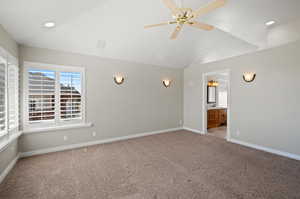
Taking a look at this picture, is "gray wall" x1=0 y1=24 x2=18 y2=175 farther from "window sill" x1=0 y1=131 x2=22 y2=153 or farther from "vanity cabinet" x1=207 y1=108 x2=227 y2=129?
"vanity cabinet" x1=207 y1=108 x2=227 y2=129

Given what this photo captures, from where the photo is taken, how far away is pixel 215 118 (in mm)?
6250

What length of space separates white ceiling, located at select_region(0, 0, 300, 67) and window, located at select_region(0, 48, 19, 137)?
0.63m

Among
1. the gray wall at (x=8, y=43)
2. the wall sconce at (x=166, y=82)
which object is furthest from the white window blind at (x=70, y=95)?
the wall sconce at (x=166, y=82)

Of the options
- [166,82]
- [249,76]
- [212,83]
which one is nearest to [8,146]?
[166,82]

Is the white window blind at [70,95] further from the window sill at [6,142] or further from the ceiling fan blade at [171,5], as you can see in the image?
the ceiling fan blade at [171,5]

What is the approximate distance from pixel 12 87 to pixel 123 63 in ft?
9.43

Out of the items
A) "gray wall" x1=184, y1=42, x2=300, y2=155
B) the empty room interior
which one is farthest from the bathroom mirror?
"gray wall" x1=184, y1=42, x2=300, y2=155

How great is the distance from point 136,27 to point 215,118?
16.8 feet

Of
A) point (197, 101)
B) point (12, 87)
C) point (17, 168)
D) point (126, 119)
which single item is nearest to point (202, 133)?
point (197, 101)

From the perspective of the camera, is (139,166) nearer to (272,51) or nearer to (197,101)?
(197,101)

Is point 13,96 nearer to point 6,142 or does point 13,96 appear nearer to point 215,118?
point 6,142

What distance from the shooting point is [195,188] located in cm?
224

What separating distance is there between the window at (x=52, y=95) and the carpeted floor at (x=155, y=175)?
0.91 m

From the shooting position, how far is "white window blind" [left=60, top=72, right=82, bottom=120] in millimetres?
3822
